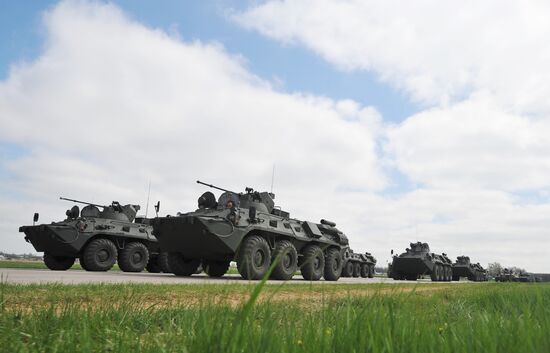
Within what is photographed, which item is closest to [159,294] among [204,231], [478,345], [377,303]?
[377,303]

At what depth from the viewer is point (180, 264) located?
49.7ft

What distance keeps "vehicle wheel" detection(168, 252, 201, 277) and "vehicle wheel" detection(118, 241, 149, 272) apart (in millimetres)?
3161

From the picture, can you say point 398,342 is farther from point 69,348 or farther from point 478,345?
point 69,348

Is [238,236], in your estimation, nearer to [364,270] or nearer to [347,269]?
[347,269]

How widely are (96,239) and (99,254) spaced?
1.89ft

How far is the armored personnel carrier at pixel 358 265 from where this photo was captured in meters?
26.5

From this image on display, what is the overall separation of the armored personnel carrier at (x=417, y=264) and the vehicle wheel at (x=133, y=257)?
16.0 m

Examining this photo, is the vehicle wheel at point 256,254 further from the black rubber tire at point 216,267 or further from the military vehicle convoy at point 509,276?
the military vehicle convoy at point 509,276

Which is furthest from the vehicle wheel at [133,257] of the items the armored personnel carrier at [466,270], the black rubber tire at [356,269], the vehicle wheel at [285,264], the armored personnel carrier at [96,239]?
the armored personnel carrier at [466,270]

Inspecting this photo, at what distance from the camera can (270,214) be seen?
49.4 ft

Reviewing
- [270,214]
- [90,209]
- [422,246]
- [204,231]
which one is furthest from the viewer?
[422,246]

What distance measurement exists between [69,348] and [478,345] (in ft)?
4.61

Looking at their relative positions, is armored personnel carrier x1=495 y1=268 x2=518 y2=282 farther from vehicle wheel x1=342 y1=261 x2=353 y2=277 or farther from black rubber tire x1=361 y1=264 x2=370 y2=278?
vehicle wheel x1=342 y1=261 x2=353 y2=277

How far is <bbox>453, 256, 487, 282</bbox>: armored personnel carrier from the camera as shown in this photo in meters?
36.2
